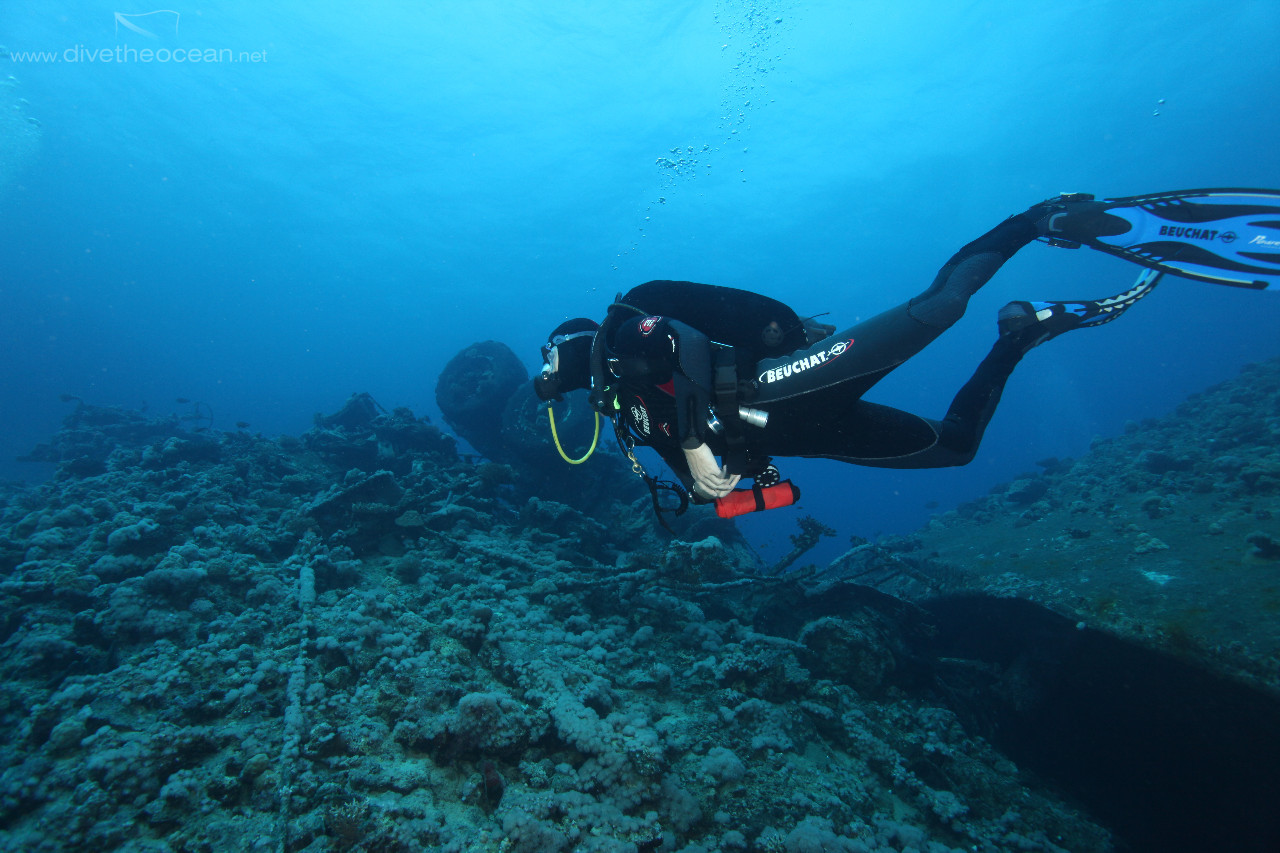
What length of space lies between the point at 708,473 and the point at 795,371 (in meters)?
1.00

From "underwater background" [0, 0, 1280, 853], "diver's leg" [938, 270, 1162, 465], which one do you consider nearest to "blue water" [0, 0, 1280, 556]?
"underwater background" [0, 0, 1280, 853]

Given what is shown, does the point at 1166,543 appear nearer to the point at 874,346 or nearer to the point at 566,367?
the point at 874,346

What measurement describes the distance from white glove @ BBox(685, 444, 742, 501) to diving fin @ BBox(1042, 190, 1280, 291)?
12.1ft

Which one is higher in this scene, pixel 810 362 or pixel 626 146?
pixel 626 146

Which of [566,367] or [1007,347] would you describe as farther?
[566,367]

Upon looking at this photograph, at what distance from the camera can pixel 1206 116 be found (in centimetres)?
4034

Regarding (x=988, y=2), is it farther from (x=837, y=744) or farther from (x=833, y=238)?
(x=837, y=744)

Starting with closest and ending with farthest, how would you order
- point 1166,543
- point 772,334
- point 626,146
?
point 772,334 → point 1166,543 → point 626,146

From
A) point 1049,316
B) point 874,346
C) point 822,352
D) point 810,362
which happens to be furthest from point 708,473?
point 1049,316

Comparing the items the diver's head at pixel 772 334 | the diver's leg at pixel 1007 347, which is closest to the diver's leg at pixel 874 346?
the diver's head at pixel 772 334

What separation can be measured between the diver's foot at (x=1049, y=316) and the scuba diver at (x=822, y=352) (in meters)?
0.01

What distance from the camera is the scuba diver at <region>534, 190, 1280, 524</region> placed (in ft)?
10.8

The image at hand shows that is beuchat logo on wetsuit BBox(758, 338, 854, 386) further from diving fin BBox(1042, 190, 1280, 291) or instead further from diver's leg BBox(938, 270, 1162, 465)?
diving fin BBox(1042, 190, 1280, 291)

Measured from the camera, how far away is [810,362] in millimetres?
3336
